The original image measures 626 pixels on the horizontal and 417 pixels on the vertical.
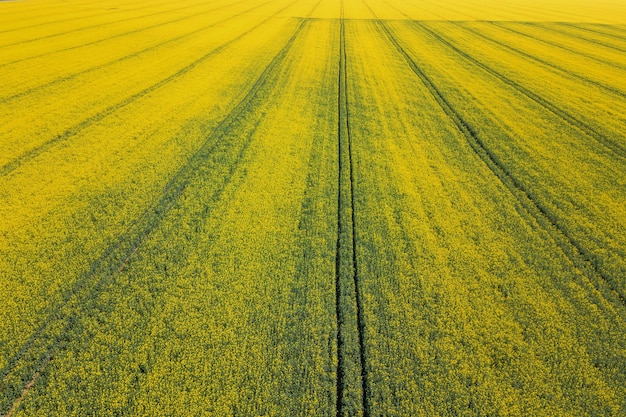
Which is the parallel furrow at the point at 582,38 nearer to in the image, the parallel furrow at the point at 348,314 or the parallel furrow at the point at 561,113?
the parallel furrow at the point at 561,113

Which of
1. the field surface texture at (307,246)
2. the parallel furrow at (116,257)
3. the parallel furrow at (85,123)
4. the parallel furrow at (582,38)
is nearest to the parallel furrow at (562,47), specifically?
the parallel furrow at (582,38)

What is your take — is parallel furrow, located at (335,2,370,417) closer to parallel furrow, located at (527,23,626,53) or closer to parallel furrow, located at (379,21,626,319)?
parallel furrow, located at (379,21,626,319)

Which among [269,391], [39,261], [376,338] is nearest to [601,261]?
[376,338]

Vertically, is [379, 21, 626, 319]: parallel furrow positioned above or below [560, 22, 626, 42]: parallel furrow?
below

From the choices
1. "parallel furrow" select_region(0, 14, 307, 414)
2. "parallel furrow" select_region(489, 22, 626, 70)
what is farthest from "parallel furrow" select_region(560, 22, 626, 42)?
"parallel furrow" select_region(0, 14, 307, 414)

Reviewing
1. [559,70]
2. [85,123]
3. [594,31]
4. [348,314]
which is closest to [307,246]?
[348,314]
